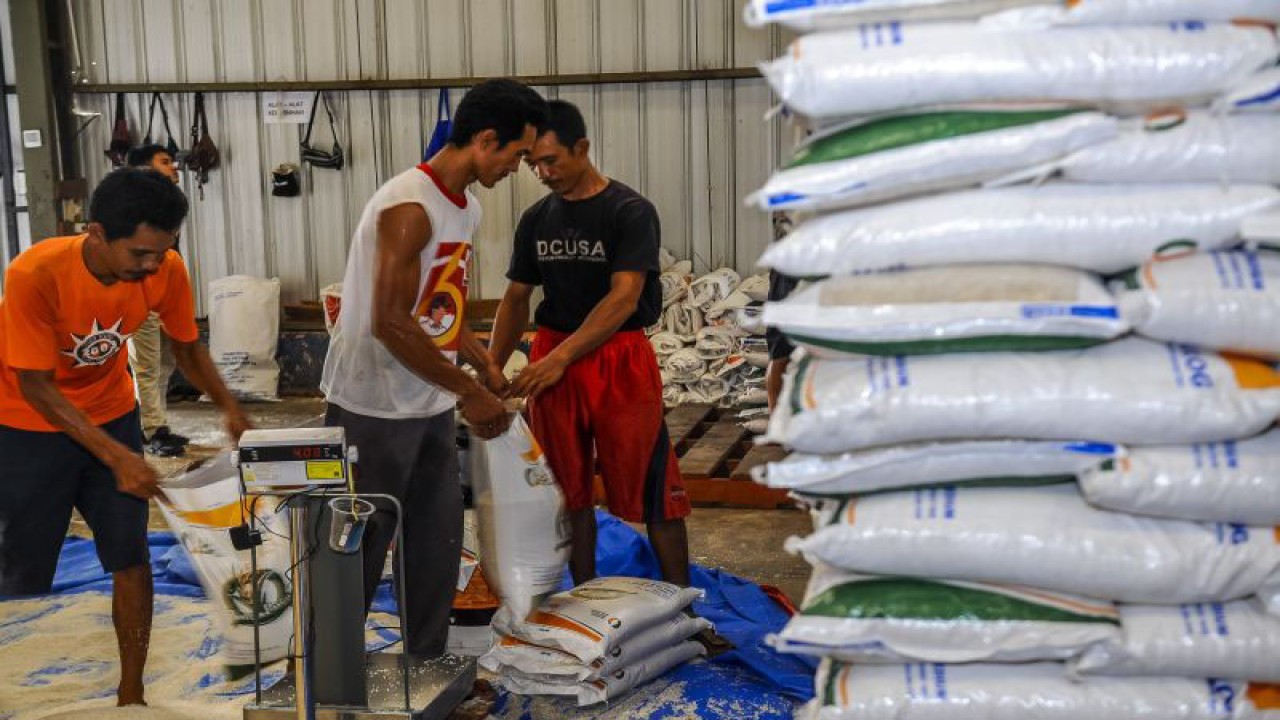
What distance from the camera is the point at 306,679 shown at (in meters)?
3.18

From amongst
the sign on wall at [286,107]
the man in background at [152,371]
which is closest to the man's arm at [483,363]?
the man in background at [152,371]

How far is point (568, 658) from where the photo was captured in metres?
4.10

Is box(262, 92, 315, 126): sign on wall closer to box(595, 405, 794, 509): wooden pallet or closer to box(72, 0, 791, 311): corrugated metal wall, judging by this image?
box(72, 0, 791, 311): corrugated metal wall

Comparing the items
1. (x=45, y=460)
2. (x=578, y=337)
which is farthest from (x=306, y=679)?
(x=578, y=337)

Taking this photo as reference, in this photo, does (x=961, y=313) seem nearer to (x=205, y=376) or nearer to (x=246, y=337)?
(x=205, y=376)

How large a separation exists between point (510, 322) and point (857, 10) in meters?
2.85

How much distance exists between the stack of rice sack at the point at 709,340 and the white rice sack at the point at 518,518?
393cm

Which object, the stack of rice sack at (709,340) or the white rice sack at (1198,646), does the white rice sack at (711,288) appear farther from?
the white rice sack at (1198,646)

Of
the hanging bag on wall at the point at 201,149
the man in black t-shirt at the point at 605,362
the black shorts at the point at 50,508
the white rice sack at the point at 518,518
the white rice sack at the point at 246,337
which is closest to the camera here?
the black shorts at the point at 50,508

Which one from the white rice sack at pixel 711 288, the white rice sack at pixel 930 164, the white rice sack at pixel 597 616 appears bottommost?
the white rice sack at pixel 597 616

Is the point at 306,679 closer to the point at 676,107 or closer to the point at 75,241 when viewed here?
the point at 75,241

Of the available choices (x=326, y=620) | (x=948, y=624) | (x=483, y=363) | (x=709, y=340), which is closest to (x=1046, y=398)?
(x=948, y=624)

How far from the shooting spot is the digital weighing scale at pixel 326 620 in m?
3.08

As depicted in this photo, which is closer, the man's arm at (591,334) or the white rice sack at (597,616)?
the white rice sack at (597,616)
